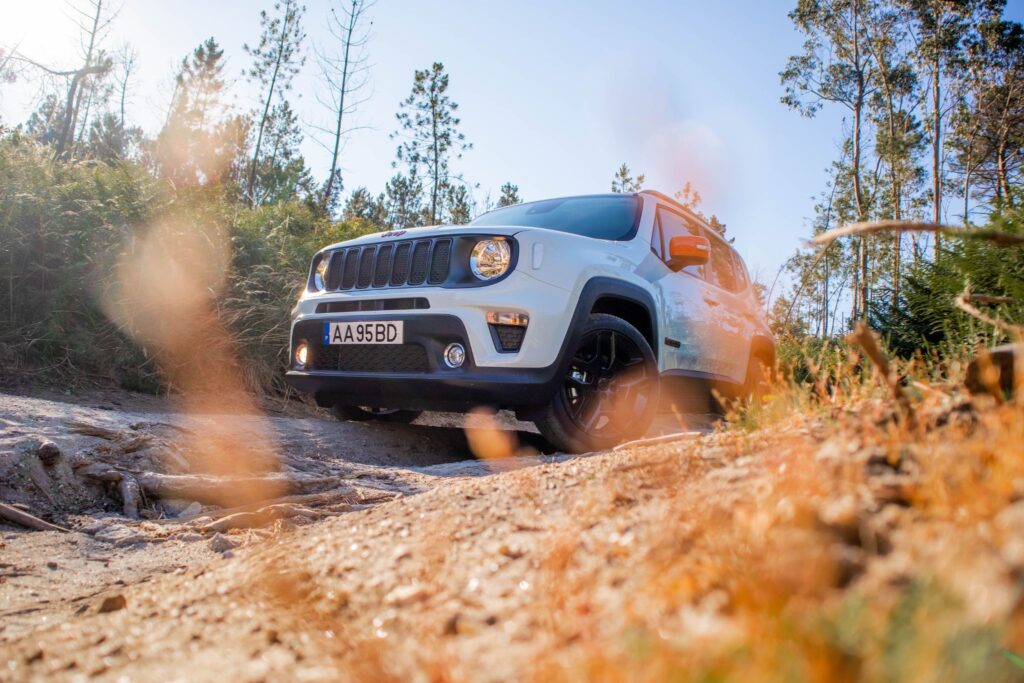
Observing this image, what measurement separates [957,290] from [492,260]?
287 centimetres

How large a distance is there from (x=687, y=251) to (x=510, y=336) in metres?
1.57

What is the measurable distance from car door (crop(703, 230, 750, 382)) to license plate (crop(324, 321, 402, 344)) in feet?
8.53

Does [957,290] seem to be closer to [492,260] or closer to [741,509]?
[492,260]

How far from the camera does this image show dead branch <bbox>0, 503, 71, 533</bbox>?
2.79 metres

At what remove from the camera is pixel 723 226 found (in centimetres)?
2167

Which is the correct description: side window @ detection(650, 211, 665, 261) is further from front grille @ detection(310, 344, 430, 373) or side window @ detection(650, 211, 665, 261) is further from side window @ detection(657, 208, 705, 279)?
front grille @ detection(310, 344, 430, 373)

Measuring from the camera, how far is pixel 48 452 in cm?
327

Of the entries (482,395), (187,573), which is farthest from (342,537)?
(482,395)

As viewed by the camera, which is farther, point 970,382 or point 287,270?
point 287,270

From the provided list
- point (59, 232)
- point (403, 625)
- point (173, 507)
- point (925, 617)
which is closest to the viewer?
point (925, 617)

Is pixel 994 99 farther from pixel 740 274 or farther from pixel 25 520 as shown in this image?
pixel 25 520

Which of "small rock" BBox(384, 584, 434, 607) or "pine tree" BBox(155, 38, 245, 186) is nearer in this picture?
"small rock" BBox(384, 584, 434, 607)

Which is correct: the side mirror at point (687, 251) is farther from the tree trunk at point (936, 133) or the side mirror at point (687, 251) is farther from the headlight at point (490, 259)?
the tree trunk at point (936, 133)

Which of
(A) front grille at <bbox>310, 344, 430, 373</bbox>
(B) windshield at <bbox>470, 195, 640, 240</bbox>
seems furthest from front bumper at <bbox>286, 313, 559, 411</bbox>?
(B) windshield at <bbox>470, 195, 640, 240</bbox>
